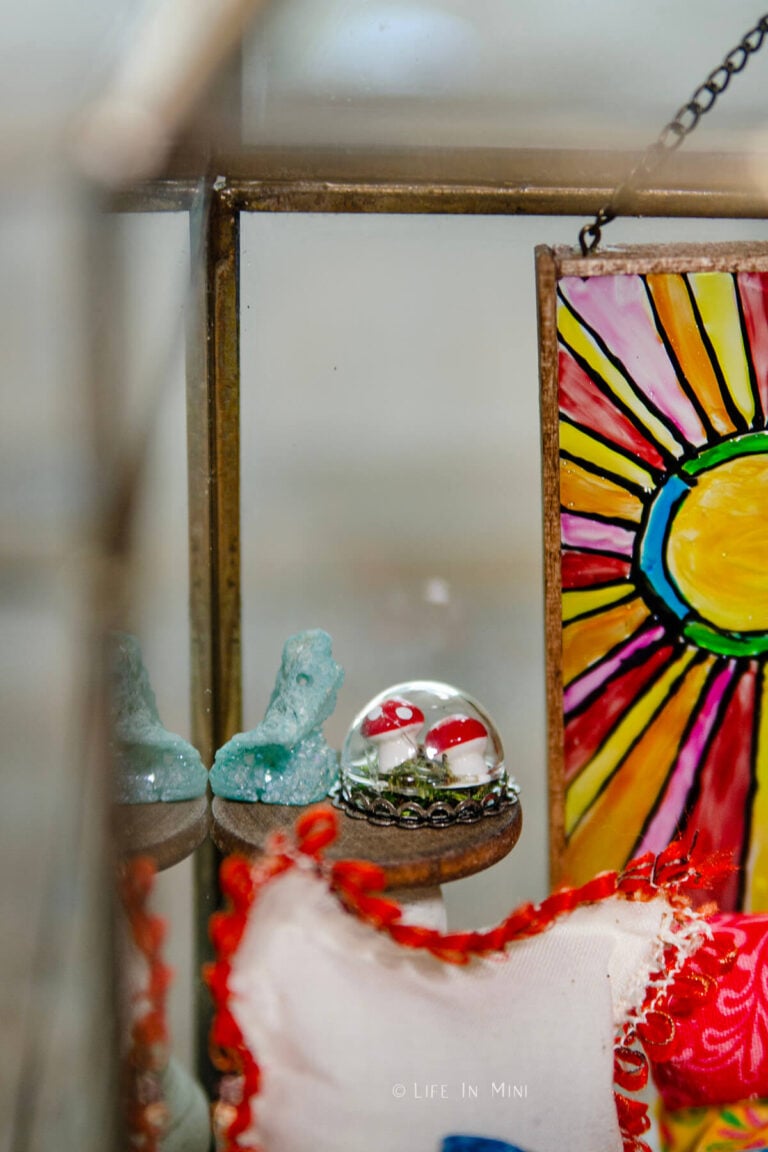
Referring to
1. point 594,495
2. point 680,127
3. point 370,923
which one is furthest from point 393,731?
point 680,127

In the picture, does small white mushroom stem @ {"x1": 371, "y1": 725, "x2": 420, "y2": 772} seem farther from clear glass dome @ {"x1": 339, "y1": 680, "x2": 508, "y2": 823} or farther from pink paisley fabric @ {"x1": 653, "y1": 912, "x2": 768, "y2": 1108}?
pink paisley fabric @ {"x1": 653, "y1": 912, "x2": 768, "y2": 1108}

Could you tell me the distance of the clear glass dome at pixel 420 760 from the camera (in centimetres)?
56

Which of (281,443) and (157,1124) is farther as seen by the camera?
(281,443)

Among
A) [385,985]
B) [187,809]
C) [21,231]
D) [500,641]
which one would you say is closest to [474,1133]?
[385,985]

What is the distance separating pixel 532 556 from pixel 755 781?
25 centimetres

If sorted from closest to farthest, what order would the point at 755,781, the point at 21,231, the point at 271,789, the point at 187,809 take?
the point at 21,231, the point at 187,809, the point at 271,789, the point at 755,781

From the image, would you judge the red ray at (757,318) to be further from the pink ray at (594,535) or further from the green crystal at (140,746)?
the green crystal at (140,746)

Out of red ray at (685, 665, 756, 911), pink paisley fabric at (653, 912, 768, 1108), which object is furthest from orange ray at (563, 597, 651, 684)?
pink paisley fabric at (653, 912, 768, 1108)

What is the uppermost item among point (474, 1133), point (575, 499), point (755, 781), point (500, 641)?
point (575, 499)

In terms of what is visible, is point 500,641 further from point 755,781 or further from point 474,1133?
point 474,1133

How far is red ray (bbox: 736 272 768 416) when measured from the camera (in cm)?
69

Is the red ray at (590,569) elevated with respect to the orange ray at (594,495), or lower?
lower

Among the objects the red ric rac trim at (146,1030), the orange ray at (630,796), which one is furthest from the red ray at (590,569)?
the red ric rac trim at (146,1030)

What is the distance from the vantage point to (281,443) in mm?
692
